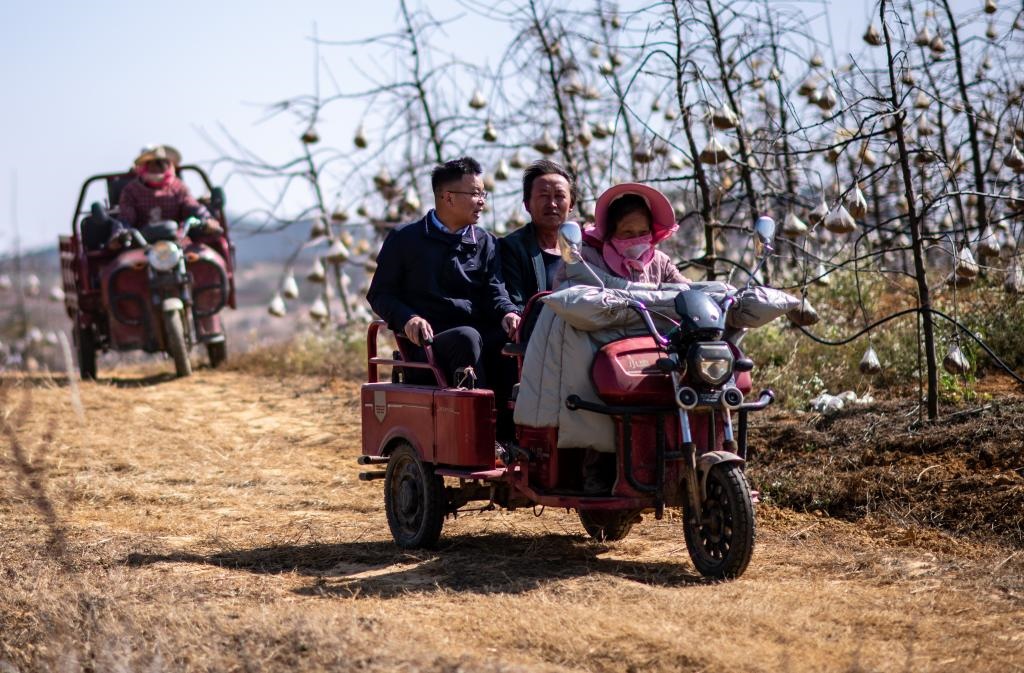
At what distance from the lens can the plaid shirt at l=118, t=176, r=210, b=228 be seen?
1299 cm

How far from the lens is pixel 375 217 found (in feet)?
45.6

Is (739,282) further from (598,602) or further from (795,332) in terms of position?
(598,602)

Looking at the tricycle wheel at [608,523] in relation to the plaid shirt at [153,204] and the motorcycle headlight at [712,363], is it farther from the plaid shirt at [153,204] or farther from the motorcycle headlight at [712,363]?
the plaid shirt at [153,204]

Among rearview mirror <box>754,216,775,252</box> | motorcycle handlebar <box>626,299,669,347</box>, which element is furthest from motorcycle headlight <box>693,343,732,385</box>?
rearview mirror <box>754,216,775,252</box>

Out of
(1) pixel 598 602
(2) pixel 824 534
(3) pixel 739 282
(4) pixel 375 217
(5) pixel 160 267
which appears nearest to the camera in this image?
(1) pixel 598 602

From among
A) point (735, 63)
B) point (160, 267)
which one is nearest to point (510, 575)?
point (735, 63)

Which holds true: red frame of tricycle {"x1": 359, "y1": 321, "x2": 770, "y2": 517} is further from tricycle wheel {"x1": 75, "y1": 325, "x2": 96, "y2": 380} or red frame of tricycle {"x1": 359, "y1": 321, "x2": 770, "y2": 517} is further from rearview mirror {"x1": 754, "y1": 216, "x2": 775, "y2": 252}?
tricycle wheel {"x1": 75, "y1": 325, "x2": 96, "y2": 380}

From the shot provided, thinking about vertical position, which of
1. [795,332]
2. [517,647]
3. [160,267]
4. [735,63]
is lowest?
[517,647]

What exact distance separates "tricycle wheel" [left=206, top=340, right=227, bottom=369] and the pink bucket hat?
8683 mm

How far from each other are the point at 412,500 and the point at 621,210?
1.70m

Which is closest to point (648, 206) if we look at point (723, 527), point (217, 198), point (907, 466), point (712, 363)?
point (712, 363)

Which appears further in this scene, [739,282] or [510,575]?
[739,282]

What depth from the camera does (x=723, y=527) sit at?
5.18 metres

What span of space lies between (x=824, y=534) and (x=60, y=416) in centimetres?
638
